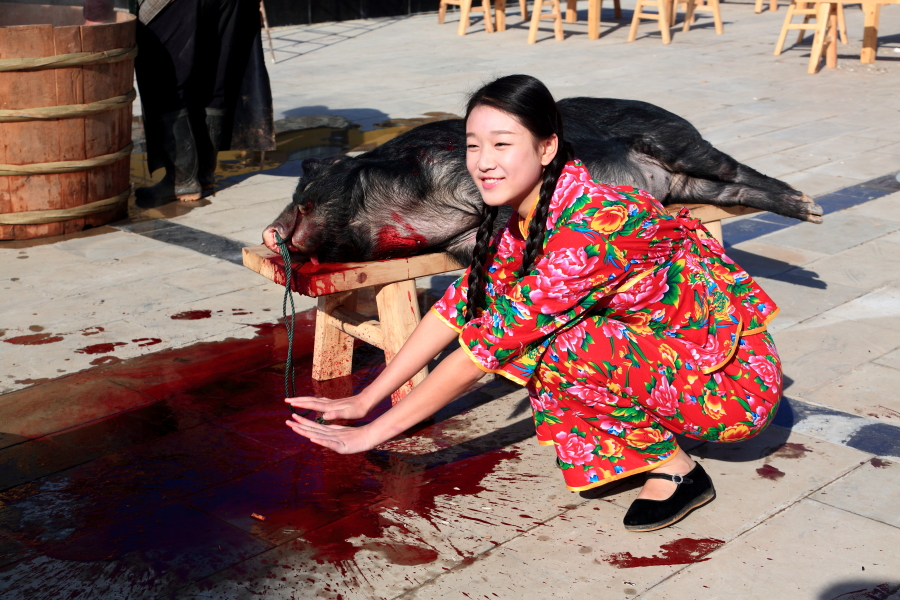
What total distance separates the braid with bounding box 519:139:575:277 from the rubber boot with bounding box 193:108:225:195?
13.6 feet

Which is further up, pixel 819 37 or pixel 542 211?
pixel 819 37

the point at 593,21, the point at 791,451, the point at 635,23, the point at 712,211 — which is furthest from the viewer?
the point at 593,21

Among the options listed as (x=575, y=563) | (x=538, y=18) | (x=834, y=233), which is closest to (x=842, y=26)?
(x=538, y=18)

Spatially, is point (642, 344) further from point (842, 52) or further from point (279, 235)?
point (842, 52)

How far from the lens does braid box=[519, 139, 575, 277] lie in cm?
235

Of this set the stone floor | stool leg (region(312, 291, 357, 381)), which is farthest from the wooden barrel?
stool leg (region(312, 291, 357, 381))

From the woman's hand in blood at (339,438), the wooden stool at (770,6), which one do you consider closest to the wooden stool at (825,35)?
the wooden stool at (770,6)

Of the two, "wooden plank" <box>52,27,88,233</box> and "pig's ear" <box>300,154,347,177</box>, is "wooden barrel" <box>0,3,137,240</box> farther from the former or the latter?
"pig's ear" <box>300,154,347,177</box>

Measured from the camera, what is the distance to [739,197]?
3.77m

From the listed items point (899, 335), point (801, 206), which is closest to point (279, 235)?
point (801, 206)

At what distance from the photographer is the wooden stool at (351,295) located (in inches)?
119

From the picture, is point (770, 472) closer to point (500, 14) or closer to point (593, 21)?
point (593, 21)

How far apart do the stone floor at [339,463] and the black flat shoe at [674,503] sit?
39 mm

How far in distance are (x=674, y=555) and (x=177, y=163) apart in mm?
4406
